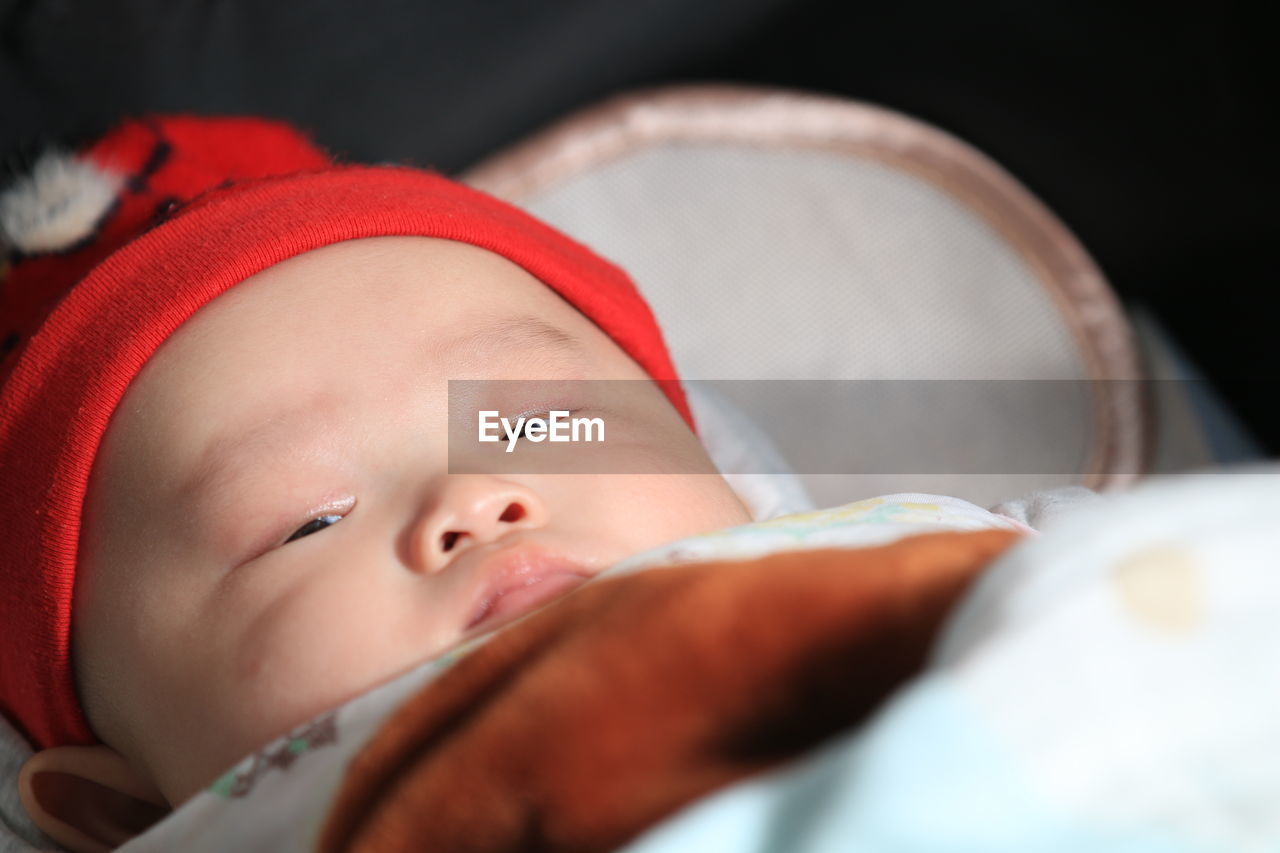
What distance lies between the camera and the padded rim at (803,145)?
46.1 inches

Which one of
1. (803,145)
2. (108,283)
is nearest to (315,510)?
(108,283)

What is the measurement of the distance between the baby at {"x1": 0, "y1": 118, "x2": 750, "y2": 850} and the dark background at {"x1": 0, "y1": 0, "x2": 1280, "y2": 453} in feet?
0.81

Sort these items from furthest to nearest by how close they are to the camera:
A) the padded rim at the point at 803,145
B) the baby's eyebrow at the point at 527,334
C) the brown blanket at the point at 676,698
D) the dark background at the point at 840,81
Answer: the padded rim at the point at 803,145, the dark background at the point at 840,81, the baby's eyebrow at the point at 527,334, the brown blanket at the point at 676,698

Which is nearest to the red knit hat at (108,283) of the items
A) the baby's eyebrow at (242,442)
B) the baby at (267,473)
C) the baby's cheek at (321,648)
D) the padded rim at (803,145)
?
the baby at (267,473)

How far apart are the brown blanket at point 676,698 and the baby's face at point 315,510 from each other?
112mm

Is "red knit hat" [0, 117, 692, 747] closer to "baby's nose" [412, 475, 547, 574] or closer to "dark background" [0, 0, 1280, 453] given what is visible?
"dark background" [0, 0, 1280, 453]

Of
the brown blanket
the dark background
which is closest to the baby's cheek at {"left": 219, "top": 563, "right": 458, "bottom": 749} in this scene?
the brown blanket

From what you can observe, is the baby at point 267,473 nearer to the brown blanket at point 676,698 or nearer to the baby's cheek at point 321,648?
the baby's cheek at point 321,648

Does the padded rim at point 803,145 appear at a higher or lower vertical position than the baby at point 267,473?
higher

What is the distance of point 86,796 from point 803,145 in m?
0.94

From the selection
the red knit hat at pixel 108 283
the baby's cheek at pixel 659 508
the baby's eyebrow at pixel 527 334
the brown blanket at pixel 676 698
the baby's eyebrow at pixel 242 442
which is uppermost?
the red knit hat at pixel 108 283

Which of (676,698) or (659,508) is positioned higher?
(659,508)

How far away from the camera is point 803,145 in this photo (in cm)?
123

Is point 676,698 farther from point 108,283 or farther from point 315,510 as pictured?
point 108,283
